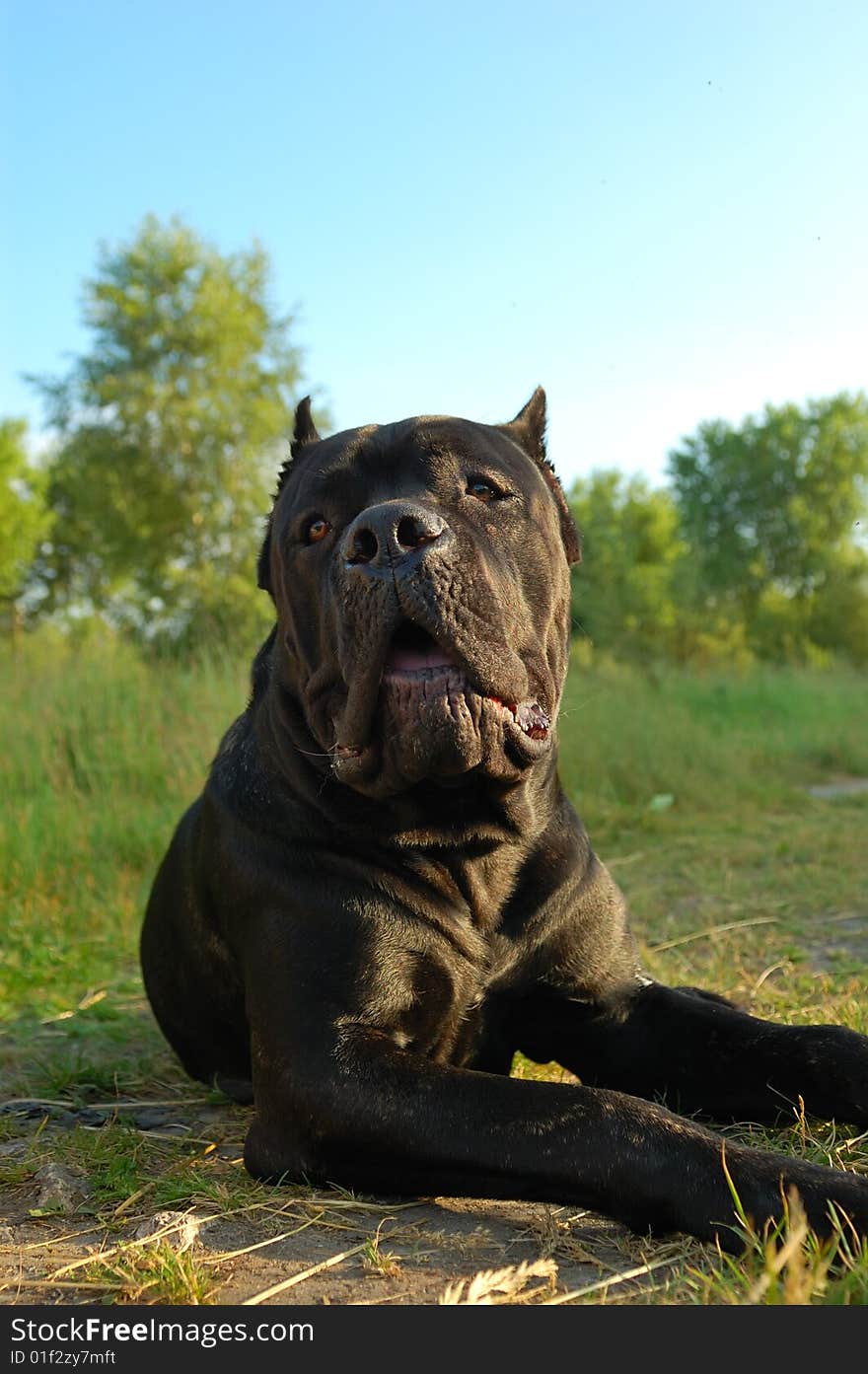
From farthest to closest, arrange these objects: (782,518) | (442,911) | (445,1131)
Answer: (782,518) < (442,911) < (445,1131)

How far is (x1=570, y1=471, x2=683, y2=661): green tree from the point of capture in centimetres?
3431

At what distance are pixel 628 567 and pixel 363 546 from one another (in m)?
34.2

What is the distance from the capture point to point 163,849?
6816 millimetres

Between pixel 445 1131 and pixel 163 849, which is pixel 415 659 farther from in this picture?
pixel 163 849

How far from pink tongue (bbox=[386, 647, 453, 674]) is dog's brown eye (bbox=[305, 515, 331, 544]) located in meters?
0.50

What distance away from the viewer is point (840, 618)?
39.4 metres

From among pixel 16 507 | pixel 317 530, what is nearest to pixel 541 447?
pixel 317 530

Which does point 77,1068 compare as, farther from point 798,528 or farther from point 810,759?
point 798,528

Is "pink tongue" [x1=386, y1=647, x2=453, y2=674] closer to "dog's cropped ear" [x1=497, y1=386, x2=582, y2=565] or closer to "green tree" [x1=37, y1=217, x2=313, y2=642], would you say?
"dog's cropped ear" [x1=497, y1=386, x2=582, y2=565]

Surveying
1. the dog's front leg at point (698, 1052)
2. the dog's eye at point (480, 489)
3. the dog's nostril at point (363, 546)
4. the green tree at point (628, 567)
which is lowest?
the dog's front leg at point (698, 1052)

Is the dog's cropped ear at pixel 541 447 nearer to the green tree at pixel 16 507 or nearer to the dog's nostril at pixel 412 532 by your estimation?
the dog's nostril at pixel 412 532

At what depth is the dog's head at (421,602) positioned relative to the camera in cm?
246

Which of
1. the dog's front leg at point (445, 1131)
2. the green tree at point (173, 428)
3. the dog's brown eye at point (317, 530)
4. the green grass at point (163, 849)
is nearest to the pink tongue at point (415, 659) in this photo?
the dog's brown eye at point (317, 530)

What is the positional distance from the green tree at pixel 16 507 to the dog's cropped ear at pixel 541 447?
30978 millimetres
